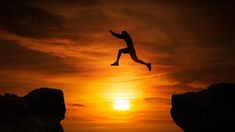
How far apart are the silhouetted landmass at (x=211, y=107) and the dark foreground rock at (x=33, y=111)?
1850 centimetres

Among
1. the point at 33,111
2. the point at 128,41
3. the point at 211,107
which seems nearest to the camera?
the point at 128,41

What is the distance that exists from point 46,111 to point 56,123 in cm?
234

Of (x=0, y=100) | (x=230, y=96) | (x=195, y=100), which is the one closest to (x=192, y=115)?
(x=195, y=100)

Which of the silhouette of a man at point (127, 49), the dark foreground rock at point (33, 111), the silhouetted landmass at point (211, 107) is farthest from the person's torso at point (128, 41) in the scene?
the silhouetted landmass at point (211, 107)

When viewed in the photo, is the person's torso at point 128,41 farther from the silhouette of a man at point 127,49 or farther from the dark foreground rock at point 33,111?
the dark foreground rock at point 33,111

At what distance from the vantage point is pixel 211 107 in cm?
5025

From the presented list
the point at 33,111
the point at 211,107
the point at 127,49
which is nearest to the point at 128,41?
the point at 127,49

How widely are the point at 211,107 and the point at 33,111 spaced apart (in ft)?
84.1

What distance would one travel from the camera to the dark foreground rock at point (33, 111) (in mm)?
46219

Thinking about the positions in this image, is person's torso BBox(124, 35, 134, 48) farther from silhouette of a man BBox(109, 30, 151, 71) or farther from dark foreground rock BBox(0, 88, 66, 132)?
dark foreground rock BBox(0, 88, 66, 132)

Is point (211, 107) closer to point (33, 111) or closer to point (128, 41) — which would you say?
point (33, 111)

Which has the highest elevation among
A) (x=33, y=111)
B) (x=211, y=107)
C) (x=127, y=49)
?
(x=127, y=49)

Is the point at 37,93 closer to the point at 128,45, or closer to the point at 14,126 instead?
the point at 14,126

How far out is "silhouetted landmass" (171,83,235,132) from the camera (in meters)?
49.7
